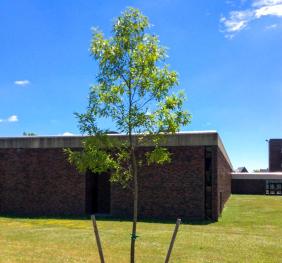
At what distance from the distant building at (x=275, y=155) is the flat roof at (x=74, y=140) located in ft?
266

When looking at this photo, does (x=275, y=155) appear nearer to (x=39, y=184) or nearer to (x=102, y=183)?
(x=102, y=183)

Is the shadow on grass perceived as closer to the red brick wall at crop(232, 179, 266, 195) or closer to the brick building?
the brick building

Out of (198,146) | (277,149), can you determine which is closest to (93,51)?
(198,146)

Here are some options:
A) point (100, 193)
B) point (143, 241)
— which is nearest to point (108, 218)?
point (100, 193)

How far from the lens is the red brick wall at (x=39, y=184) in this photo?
3191 cm

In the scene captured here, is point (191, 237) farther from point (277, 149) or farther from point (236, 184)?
point (277, 149)

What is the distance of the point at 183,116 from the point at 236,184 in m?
65.9

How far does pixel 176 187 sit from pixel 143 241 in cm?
1084

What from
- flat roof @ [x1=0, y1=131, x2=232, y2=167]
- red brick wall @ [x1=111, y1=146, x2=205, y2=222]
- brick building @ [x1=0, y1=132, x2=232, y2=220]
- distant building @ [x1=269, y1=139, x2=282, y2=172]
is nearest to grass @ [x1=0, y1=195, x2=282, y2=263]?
red brick wall @ [x1=111, y1=146, x2=205, y2=222]

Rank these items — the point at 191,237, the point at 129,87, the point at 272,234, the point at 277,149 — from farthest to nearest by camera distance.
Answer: the point at 277,149 → the point at 272,234 → the point at 191,237 → the point at 129,87

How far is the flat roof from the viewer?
2847 cm

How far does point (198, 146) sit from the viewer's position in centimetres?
2883

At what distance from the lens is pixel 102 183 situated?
3388 cm

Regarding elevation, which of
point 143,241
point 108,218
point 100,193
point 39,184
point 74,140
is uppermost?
point 74,140
